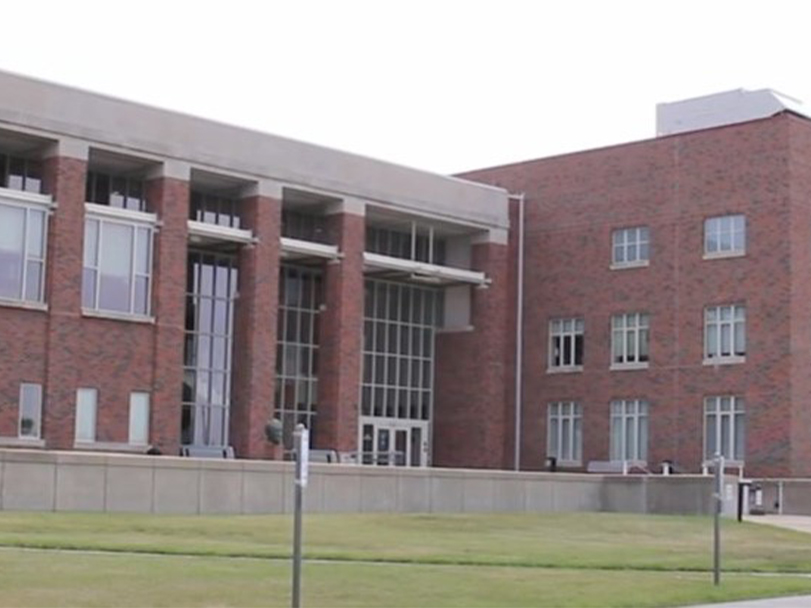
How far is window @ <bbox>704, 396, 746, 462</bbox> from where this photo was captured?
50.1m

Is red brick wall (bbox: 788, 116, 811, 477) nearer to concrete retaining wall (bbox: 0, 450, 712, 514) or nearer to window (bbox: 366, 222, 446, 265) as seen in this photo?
concrete retaining wall (bbox: 0, 450, 712, 514)

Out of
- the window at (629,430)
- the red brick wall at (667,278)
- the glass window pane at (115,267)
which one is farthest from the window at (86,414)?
the window at (629,430)

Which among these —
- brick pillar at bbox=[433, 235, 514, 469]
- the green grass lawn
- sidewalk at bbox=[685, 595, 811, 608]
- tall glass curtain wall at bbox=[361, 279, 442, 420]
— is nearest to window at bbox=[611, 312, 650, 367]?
brick pillar at bbox=[433, 235, 514, 469]

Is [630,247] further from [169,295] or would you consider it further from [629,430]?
[169,295]

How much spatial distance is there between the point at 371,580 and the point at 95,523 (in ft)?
33.9

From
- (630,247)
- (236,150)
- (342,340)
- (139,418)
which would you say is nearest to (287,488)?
(139,418)

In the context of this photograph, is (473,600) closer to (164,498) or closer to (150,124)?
(164,498)

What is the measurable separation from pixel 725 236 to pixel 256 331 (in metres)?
16.2

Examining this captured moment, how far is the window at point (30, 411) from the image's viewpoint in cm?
4169

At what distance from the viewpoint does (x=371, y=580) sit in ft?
65.7

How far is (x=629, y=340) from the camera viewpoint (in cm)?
5378

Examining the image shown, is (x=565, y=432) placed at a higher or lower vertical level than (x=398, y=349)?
lower

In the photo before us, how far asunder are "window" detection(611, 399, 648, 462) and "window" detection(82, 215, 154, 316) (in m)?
18.0

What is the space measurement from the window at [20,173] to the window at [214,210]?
6.30 m
